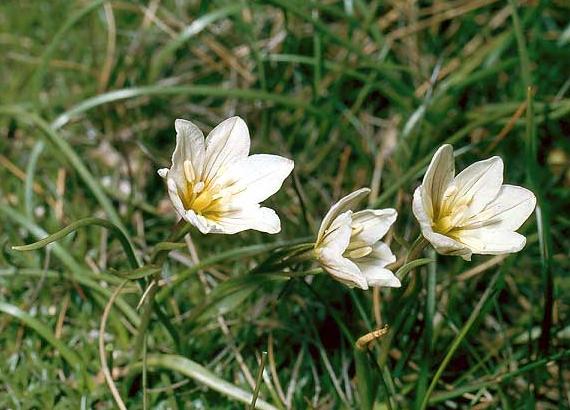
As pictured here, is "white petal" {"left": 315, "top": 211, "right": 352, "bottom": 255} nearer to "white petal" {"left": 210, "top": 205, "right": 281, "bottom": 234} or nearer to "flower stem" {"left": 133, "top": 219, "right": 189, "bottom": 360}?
"white petal" {"left": 210, "top": 205, "right": 281, "bottom": 234}

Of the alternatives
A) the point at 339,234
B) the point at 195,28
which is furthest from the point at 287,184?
the point at 339,234

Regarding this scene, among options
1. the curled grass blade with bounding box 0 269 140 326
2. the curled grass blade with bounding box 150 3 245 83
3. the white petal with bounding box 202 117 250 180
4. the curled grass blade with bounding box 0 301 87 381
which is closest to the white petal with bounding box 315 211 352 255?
the white petal with bounding box 202 117 250 180

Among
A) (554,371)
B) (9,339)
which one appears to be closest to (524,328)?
(554,371)

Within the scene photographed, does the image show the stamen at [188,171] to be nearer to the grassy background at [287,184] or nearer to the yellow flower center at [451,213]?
the grassy background at [287,184]

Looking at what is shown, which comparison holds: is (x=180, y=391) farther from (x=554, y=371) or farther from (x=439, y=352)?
(x=554, y=371)

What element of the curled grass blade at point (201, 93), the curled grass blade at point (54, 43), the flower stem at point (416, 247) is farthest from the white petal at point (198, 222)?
the curled grass blade at point (54, 43)

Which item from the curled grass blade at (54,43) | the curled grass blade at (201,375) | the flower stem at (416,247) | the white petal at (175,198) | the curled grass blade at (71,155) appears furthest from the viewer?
the curled grass blade at (54,43)
